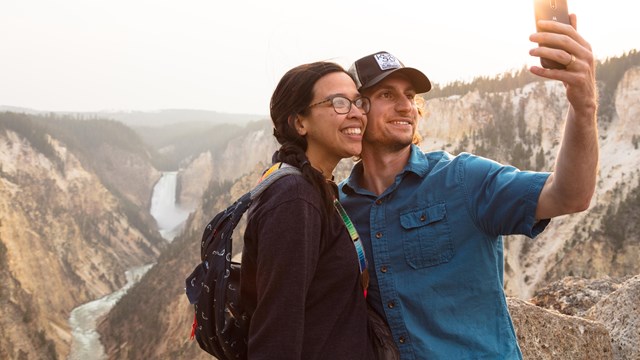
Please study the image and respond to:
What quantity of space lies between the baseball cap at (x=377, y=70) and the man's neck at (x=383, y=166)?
0.36 m

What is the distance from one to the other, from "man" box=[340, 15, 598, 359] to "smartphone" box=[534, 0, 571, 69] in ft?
1.13

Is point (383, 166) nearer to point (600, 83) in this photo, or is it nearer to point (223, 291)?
point (223, 291)

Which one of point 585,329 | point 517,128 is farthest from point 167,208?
point 585,329

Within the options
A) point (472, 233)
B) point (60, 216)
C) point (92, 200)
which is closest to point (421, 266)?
point (472, 233)

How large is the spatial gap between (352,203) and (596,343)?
116 inches

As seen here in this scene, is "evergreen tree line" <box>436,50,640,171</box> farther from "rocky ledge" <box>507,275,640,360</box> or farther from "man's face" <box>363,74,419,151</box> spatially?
"man's face" <box>363,74,419,151</box>

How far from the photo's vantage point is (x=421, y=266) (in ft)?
8.25

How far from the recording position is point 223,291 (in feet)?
6.84

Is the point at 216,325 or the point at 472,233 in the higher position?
the point at 472,233

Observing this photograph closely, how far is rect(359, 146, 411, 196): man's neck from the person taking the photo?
9.32 ft

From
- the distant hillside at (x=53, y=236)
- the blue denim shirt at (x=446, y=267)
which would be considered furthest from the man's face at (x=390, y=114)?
the distant hillside at (x=53, y=236)

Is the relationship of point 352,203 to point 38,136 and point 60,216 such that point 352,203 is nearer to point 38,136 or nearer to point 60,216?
point 60,216

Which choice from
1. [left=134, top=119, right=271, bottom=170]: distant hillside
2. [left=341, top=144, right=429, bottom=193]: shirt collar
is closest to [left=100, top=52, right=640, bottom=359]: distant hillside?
[left=341, top=144, right=429, bottom=193]: shirt collar

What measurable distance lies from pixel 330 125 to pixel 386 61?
2.01 ft
